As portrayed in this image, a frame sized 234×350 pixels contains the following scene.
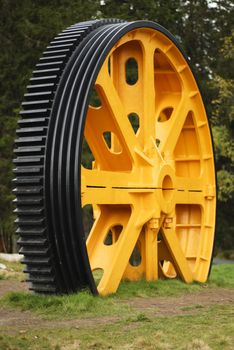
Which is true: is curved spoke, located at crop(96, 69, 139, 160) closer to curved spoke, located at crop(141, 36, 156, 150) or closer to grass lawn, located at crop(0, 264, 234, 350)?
curved spoke, located at crop(141, 36, 156, 150)

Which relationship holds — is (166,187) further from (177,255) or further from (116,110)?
(116,110)

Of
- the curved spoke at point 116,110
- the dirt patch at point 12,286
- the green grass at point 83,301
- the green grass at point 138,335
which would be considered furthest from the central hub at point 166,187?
the green grass at point 138,335

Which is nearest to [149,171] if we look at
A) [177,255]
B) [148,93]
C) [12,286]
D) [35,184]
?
[148,93]

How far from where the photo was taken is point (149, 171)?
1181 cm

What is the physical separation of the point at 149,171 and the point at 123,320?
3.74 metres

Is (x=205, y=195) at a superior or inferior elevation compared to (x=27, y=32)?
inferior

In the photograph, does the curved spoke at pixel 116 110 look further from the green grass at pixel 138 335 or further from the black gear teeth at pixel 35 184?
the green grass at pixel 138 335

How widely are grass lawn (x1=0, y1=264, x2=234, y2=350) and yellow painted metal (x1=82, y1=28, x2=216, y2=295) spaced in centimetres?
85

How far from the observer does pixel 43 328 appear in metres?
7.91

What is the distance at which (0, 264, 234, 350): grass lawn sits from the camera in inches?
279

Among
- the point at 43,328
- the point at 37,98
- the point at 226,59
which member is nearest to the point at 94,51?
the point at 37,98

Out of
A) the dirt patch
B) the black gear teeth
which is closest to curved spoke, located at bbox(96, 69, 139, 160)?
the black gear teeth

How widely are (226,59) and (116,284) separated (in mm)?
17894

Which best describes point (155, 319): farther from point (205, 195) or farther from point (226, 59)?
point (226, 59)
